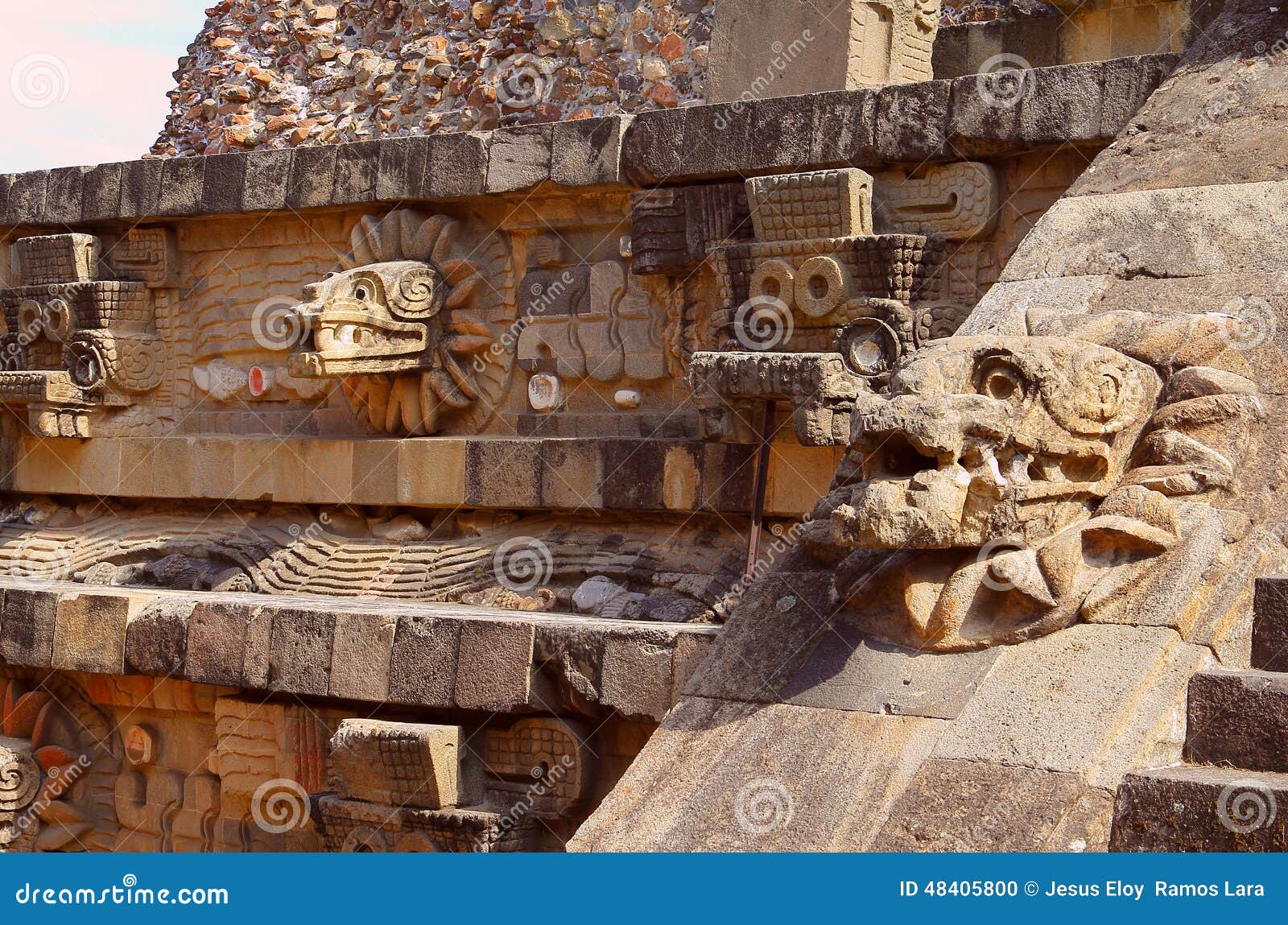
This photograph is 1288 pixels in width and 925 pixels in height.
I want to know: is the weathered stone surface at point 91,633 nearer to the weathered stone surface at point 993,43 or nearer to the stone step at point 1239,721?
the weathered stone surface at point 993,43

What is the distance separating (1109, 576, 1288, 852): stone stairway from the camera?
357cm

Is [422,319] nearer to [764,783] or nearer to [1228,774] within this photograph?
[764,783]

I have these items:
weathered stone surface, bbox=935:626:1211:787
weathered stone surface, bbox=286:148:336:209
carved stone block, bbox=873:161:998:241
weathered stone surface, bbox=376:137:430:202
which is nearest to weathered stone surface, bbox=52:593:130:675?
weathered stone surface, bbox=286:148:336:209

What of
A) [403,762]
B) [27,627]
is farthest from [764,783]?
[27,627]

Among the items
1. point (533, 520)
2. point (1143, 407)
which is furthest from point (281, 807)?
point (1143, 407)

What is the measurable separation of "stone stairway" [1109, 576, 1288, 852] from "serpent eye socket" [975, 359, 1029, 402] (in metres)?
0.80

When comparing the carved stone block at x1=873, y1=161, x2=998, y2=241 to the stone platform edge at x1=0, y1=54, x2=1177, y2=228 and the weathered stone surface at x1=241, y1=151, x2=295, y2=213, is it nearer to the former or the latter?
the stone platform edge at x1=0, y1=54, x2=1177, y2=228

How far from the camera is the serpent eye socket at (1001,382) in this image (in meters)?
4.52

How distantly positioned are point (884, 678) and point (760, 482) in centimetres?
289

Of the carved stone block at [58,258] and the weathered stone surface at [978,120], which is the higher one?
the weathered stone surface at [978,120]

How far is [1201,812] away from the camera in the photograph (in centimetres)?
363

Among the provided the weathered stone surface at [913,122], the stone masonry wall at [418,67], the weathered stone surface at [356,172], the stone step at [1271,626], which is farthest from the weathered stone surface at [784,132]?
the stone masonry wall at [418,67]

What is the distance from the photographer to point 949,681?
4523 mm

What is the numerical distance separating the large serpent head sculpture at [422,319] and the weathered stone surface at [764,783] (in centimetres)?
415
